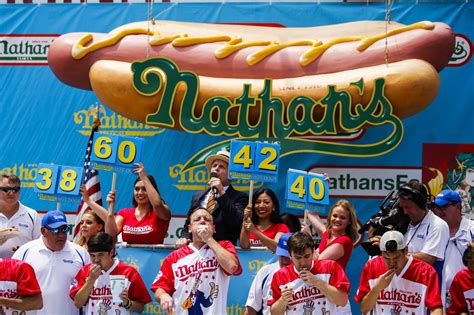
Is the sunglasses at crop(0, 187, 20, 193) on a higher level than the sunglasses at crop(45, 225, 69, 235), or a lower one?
higher

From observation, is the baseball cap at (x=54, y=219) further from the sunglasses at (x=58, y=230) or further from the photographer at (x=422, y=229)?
the photographer at (x=422, y=229)

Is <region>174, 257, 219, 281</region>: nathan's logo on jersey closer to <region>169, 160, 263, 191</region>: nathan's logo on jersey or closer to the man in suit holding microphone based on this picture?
the man in suit holding microphone

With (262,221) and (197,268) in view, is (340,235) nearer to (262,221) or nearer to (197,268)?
(262,221)

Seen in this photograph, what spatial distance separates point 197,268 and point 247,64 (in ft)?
10.7

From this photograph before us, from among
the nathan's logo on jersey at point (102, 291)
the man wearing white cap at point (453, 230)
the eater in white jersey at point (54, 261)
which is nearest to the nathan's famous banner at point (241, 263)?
the eater in white jersey at point (54, 261)

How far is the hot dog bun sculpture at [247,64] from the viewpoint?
9.60 m

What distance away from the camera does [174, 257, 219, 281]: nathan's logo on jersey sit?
7.26 meters

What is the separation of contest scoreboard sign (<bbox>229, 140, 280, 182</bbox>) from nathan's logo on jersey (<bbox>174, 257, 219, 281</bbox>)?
1109mm

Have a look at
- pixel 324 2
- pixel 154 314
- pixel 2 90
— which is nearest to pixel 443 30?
pixel 324 2

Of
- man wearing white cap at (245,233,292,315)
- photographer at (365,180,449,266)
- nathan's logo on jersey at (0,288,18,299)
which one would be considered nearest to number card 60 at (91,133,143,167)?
nathan's logo on jersey at (0,288,18,299)

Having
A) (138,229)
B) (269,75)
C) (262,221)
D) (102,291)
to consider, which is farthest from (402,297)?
(269,75)

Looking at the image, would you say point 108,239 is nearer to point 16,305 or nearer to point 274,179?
point 16,305

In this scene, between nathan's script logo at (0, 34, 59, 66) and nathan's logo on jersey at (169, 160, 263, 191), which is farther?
nathan's script logo at (0, 34, 59, 66)

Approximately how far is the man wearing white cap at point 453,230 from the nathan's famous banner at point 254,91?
6.12 feet
